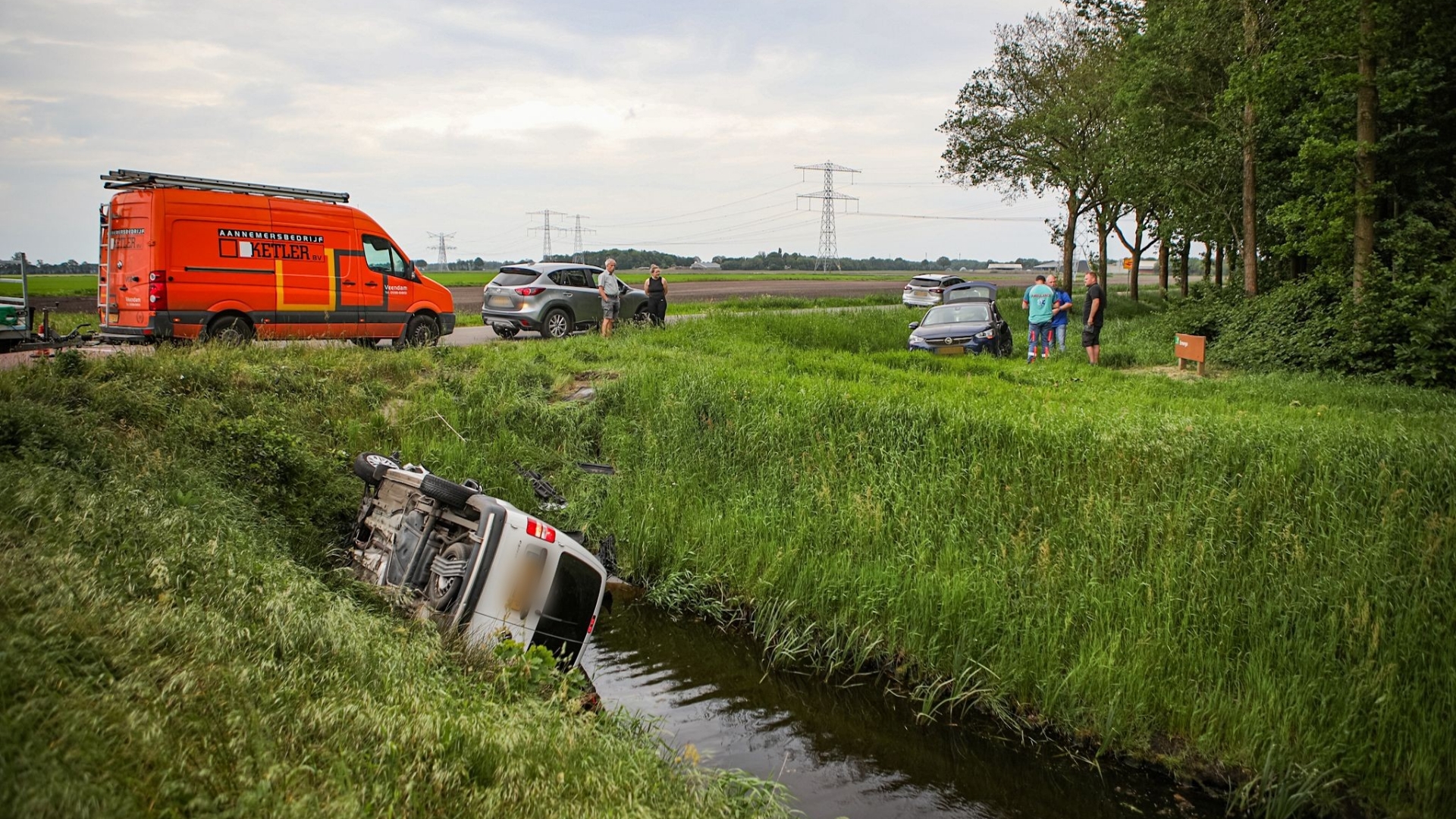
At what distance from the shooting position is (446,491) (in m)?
6.27

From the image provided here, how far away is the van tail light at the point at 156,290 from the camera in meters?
13.8

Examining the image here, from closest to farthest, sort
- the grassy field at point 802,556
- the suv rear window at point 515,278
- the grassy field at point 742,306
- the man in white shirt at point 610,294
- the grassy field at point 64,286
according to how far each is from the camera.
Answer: the grassy field at point 802,556 < the man in white shirt at point 610,294 < the suv rear window at point 515,278 < the grassy field at point 742,306 < the grassy field at point 64,286

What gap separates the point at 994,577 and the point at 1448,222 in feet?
52.0

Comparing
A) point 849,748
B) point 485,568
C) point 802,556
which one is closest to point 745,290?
point 802,556

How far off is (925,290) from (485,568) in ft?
107

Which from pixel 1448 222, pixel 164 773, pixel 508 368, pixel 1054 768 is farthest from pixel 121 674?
pixel 1448 222

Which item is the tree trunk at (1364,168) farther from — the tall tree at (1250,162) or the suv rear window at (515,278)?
the suv rear window at (515,278)

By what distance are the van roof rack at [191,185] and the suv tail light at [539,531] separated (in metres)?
11.6

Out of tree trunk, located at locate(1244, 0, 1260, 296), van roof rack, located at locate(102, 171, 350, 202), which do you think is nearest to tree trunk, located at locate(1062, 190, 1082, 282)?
tree trunk, located at locate(1244, 0, 1260, 296)

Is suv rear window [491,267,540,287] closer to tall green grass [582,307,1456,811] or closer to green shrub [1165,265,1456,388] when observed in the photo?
tall green grass [582,307,1456,811]

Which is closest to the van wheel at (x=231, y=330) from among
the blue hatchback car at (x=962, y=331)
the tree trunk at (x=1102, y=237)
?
the blue hatchback car at (x=962, y=331)

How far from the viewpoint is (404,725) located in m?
3.73

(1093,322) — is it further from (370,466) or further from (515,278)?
(370,466)

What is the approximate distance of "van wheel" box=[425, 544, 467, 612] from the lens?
5.95 metres
